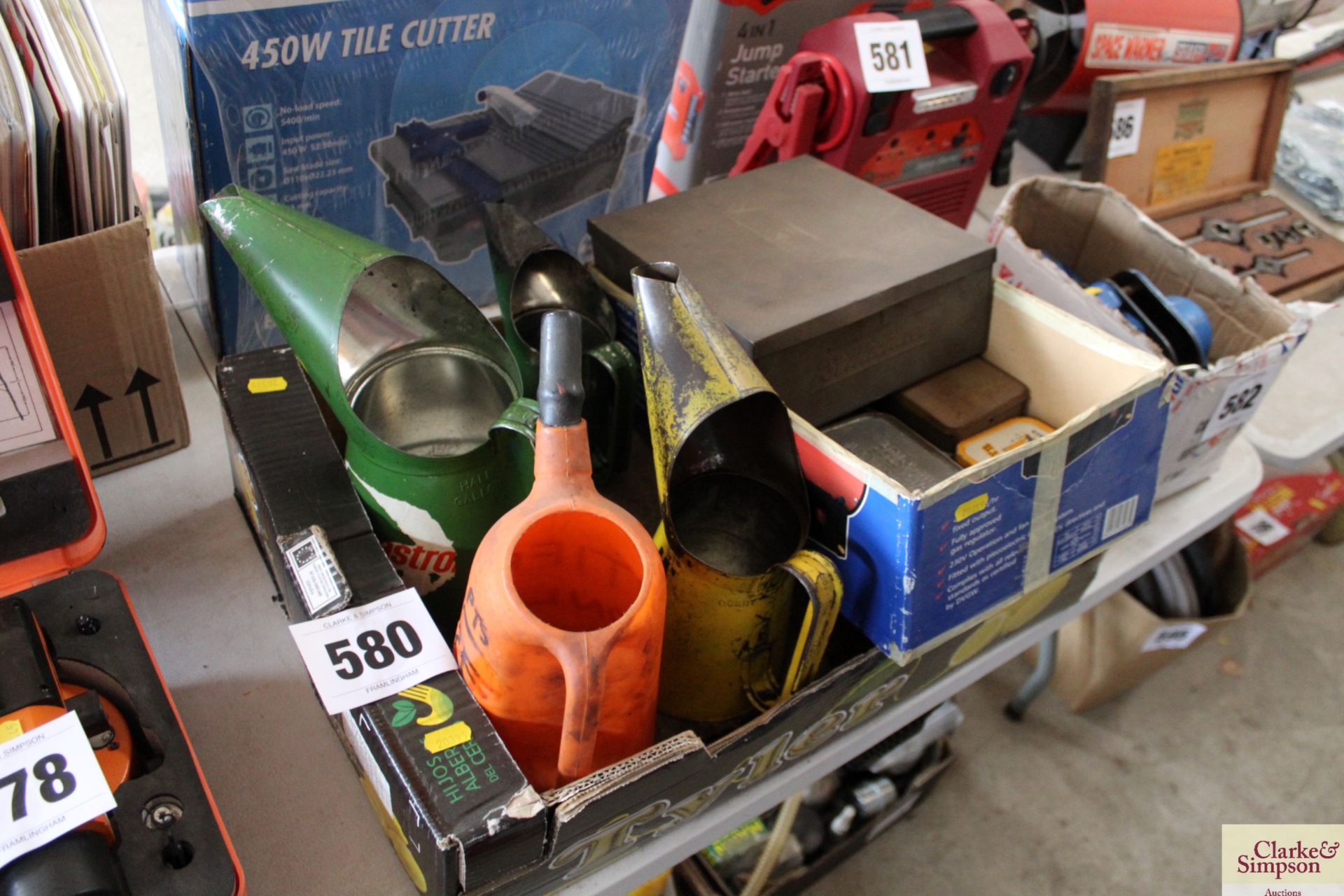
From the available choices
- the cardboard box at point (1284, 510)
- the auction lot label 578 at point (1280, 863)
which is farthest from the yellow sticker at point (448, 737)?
the cardboard box at point (1284, 510)

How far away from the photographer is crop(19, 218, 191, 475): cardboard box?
2.52ft

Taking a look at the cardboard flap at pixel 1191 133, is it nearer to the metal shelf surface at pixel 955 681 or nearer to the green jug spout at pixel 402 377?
the metal shelf surface at pixel 955 681

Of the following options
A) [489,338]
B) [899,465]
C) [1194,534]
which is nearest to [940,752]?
[1194,534]

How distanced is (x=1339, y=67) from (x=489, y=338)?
6.37 feet

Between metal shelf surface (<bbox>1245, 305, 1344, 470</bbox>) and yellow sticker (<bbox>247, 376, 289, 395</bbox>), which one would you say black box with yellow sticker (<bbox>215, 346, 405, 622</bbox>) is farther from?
metal shelf surface (<bbox>1245, 305, 1344, 470</bbox>)

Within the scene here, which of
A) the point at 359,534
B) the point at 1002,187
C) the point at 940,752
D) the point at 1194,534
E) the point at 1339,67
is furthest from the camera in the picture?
the point at 1339,67

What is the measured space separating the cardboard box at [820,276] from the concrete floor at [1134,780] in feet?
2.76

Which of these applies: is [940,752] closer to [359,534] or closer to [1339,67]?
[359,534]

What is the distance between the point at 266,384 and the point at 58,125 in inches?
9.2

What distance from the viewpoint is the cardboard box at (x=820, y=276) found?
809 millimetres

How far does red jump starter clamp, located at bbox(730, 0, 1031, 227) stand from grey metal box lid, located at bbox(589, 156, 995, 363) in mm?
178

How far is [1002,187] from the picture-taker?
156cm

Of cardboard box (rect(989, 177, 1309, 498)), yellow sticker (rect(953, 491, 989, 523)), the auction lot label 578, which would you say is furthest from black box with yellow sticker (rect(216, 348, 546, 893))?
the auction lot label 578

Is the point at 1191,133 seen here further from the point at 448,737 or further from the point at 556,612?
the point at 448,737
